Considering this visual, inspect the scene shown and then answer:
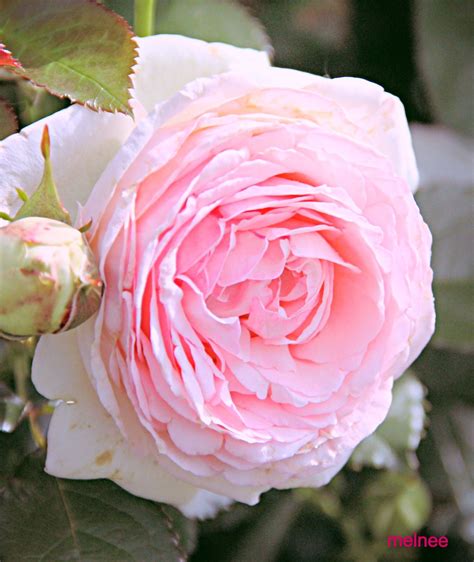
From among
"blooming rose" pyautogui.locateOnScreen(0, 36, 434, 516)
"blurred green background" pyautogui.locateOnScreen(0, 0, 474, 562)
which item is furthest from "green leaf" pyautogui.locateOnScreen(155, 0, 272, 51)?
"blooming rose" pyautogui.locateOnScreen(0, 36, 434, 516)

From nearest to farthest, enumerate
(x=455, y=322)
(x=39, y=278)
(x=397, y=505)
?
1. (x=39, y=278)
2. (x=455, y=322)
3. (x=397, y=505)

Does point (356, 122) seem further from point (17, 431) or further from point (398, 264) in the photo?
point (17, 431)

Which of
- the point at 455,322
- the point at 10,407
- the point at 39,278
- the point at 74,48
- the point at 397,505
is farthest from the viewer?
the point at 397,505

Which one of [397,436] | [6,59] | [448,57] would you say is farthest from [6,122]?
[448,57]

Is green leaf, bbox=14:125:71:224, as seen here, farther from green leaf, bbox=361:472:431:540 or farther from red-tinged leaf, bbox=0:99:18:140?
green leaf, bbox=361:472:431:540

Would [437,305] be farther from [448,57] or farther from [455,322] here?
[448,57]
